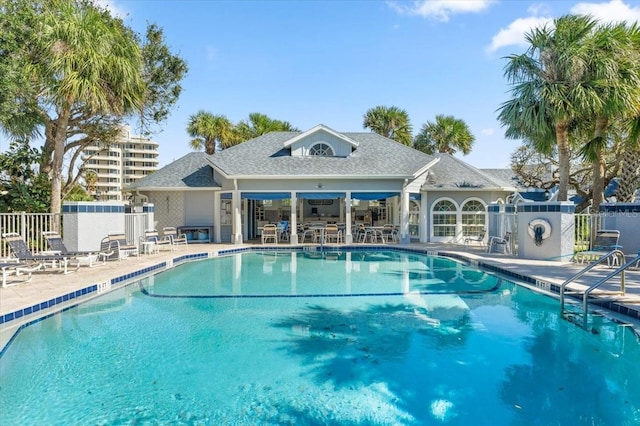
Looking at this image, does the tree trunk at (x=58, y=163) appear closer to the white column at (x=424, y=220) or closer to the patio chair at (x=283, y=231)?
the patio chair at (x=283, y=231)

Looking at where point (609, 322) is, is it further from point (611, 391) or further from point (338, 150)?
point (338, 150)

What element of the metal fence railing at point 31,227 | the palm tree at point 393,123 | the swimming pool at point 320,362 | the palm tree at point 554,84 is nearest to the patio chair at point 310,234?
the palm tree at point 554,84

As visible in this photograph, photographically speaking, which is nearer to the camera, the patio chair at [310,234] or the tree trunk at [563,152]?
the tree trunk at [563,152]

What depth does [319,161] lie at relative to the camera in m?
21.9

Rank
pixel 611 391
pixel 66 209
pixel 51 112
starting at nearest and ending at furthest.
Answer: pixel 611 391 < pixel 66 209 < pixel 51 112

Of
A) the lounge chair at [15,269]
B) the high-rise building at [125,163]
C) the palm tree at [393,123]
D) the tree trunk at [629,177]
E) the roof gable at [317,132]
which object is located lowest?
the lounge chair at [15,269]

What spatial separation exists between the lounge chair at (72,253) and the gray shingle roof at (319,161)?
8263 mm

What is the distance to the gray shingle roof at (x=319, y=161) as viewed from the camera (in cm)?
2081

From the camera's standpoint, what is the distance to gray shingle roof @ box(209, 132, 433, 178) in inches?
819

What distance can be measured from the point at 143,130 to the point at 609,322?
855 inches

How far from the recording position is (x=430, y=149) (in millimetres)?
32562

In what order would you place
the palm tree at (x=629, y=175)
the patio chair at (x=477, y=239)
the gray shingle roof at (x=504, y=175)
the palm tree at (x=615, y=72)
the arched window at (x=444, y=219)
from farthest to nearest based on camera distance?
the gray shingle roof at (x=504, y=175)
the arched window at (x=444, y=219)
the patio chair at (x=477, y=239)
the palm tree at (x=629, y=175)
the palm tree at (x=615, y=72)

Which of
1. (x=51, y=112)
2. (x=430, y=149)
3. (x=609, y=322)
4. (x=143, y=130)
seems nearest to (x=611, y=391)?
(x=609, y=322)

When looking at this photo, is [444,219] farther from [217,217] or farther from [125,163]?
[125,163]
